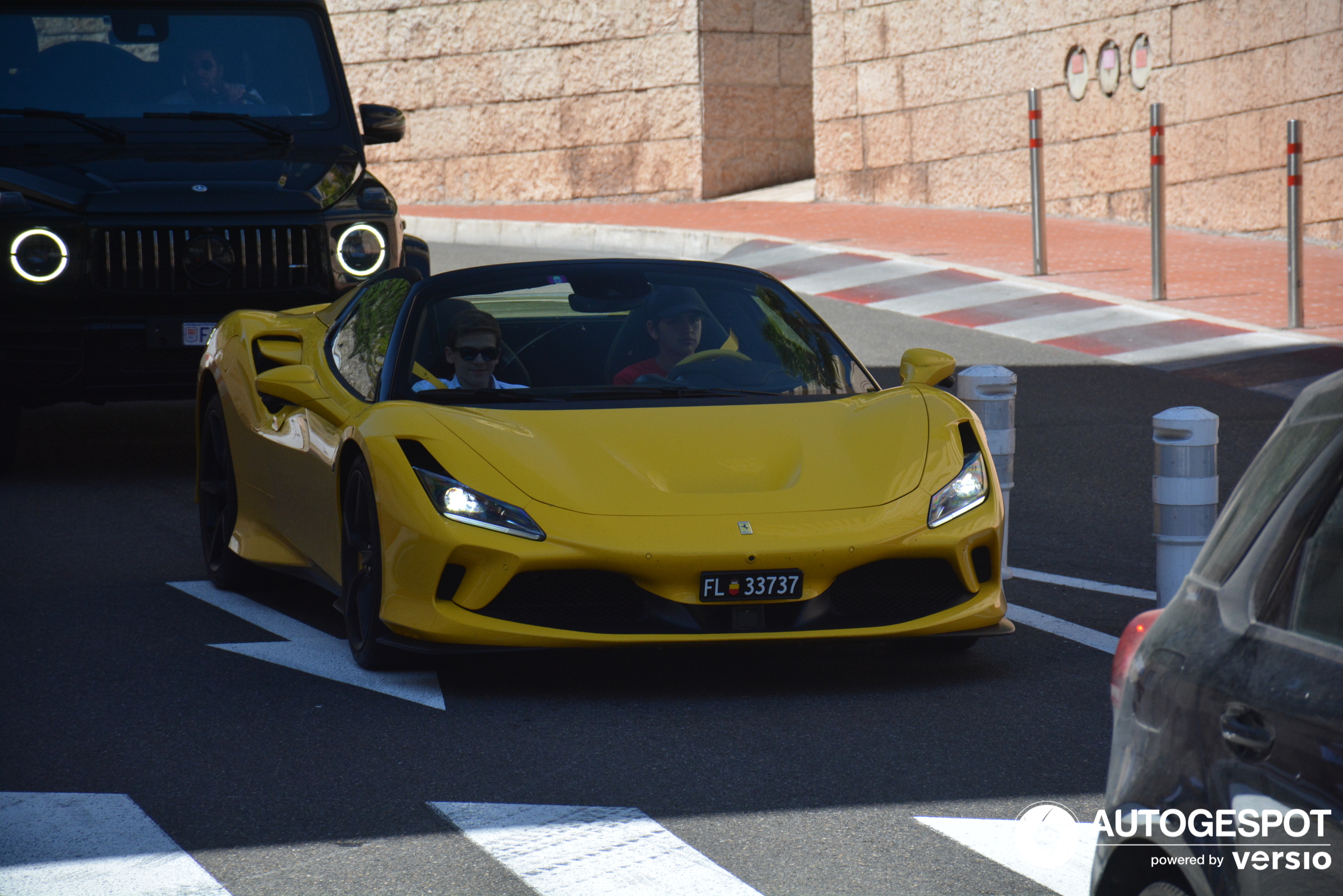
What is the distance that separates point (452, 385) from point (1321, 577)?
13.3ft

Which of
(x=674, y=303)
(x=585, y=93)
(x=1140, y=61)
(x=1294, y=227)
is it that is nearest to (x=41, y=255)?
(x=674, y=303)

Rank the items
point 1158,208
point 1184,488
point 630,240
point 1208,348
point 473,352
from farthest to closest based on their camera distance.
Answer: point 630,240 < point 1158,208 < point 1208,348 < point 473,352 < point 1184,488

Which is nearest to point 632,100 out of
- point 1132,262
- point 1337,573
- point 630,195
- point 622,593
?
point 630,195

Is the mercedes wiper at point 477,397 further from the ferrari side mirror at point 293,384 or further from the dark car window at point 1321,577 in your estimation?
the dark car window at point 1321,577

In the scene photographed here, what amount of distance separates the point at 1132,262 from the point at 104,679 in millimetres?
11535

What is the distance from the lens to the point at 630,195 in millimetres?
23781

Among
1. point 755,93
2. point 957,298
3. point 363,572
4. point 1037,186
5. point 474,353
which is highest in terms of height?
point 755,93

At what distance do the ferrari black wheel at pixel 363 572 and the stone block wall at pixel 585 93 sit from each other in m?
17.7

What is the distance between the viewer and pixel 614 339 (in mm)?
6305

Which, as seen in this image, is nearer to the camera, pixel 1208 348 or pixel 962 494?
pixel 962 494

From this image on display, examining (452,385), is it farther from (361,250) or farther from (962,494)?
(361,250)

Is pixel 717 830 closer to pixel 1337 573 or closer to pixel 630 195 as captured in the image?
pixel 1337 573

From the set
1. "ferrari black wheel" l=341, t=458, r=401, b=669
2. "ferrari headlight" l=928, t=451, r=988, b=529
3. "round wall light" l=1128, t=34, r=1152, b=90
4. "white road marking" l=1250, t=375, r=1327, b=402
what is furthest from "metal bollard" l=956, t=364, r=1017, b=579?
"round wall light" l=1128, t=34, r=1152, b=90

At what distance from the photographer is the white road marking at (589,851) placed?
3764mm
